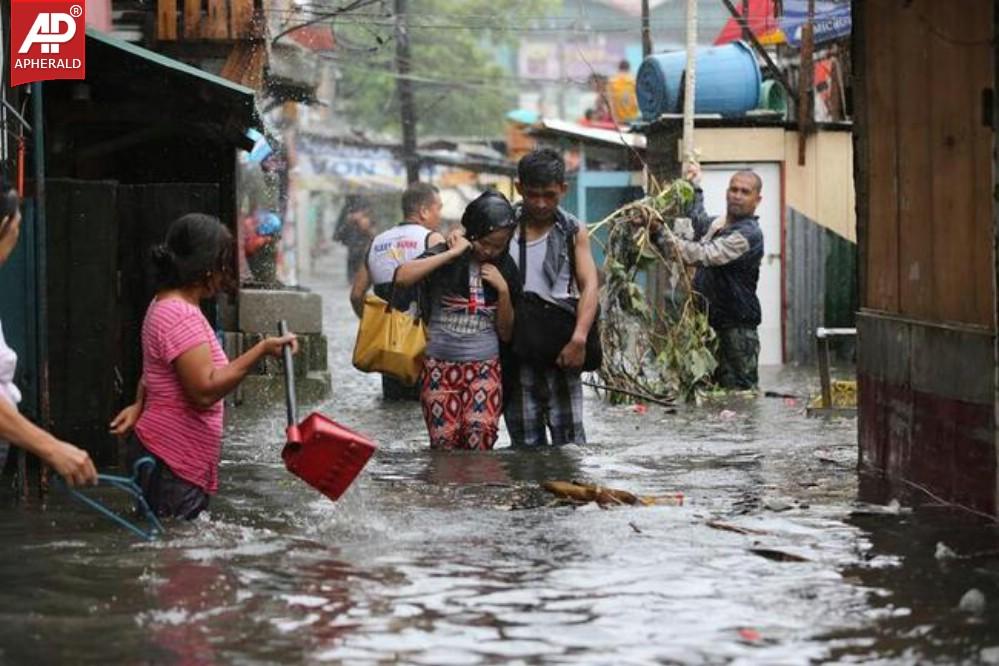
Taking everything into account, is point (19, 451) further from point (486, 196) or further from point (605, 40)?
point (605, 40)

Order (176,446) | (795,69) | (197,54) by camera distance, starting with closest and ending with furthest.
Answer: (176,446) < (197,54) < (795,69)

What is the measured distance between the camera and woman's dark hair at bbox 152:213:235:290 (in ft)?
27.7

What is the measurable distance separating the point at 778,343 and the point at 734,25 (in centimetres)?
737

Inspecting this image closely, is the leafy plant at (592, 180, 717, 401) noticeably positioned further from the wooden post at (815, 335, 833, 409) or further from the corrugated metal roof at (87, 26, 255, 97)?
the corrugated metal roof at (87, 26, 255, 97)

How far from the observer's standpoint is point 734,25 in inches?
1117

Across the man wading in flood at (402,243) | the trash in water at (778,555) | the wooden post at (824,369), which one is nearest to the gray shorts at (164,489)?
the trash in water at (778,555)

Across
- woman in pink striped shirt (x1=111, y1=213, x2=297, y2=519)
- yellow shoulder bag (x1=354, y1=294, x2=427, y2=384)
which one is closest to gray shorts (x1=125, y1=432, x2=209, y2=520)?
woman in pink striped shirt (x1=111, y1=213, x2=297, y2=519)

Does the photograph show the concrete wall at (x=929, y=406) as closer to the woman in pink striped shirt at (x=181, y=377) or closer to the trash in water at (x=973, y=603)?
the trash in water at (x=973, y=603)

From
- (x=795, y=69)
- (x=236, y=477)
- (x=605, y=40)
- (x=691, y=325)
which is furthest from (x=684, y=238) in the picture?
(x=605, y=40)

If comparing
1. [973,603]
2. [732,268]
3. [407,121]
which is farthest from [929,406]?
[407,121]

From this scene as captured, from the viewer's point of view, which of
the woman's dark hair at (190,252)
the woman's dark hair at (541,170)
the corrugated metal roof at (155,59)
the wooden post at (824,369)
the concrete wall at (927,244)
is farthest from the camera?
the wooden post at (824,369)

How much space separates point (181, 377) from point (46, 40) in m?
2.78

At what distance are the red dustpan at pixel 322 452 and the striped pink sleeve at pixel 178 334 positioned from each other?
40cm

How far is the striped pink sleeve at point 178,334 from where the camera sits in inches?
328
